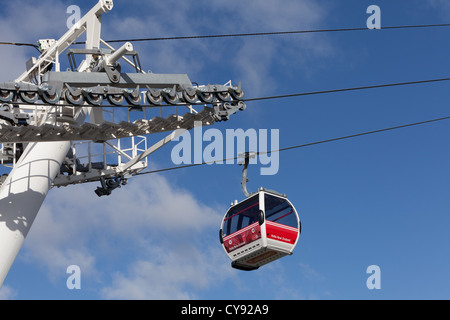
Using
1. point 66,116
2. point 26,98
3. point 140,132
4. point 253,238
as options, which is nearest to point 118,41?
point 66,116

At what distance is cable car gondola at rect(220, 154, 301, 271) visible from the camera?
25.1 metres

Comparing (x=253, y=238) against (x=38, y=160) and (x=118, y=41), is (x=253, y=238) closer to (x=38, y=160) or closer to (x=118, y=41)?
(x=38, y=160)

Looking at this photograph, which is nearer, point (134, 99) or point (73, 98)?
point (73, 98)

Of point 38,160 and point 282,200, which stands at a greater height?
point 38,160

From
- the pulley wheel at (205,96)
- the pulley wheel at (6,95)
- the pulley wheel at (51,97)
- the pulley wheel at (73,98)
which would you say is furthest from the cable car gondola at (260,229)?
the pulley wheel at (6,95)

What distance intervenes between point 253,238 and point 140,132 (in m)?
5.84

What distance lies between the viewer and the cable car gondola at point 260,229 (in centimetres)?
2509

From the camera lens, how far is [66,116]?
30.9 m

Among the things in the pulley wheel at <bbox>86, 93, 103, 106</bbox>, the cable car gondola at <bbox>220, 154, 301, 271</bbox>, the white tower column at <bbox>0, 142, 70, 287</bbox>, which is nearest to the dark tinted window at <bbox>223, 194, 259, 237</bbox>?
the cable car gondola at <bbox>220, 154, 301, 271</bbox>

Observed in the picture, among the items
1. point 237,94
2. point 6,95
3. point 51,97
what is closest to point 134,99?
point 51,97

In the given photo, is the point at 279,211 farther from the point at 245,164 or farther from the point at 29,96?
the point at 29,96

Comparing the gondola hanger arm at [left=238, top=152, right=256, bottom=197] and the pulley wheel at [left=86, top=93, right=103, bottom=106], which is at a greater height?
the pulley wheel at [left=86, top=93, right=103, bottom=106]

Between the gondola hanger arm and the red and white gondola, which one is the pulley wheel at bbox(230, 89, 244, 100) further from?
the red and white gondola

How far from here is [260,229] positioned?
25.0m
